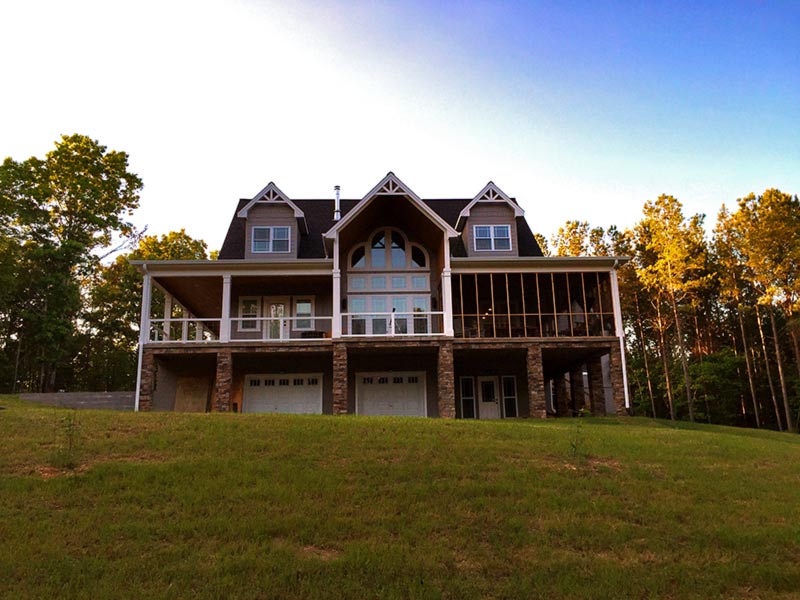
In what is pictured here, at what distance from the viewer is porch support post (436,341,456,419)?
20922mm

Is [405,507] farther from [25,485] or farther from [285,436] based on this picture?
[25,485]

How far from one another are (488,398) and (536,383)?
3558mm

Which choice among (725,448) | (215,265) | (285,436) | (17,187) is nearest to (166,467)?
(285,436)

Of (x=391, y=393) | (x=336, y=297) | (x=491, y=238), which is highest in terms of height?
(x=491, y=238)

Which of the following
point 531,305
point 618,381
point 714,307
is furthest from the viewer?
point 714,307

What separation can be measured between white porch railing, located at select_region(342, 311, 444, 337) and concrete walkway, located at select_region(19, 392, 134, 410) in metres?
8.18

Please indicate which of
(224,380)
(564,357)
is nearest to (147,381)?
(224,380)

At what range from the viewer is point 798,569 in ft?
25.0

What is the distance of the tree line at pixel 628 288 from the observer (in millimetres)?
29656

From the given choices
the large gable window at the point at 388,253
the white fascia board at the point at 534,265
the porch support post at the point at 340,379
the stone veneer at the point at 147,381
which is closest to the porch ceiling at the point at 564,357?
the white fascia board at the point at 534,265

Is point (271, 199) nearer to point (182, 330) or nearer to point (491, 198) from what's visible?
point (182, 330)

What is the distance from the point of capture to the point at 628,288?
37719 mm

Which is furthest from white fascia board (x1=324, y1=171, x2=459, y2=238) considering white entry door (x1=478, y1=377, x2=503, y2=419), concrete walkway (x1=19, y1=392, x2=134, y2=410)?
concrete walkway (x1=19, y1=392, x2=134, y2=410)

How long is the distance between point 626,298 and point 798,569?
3188 cm
